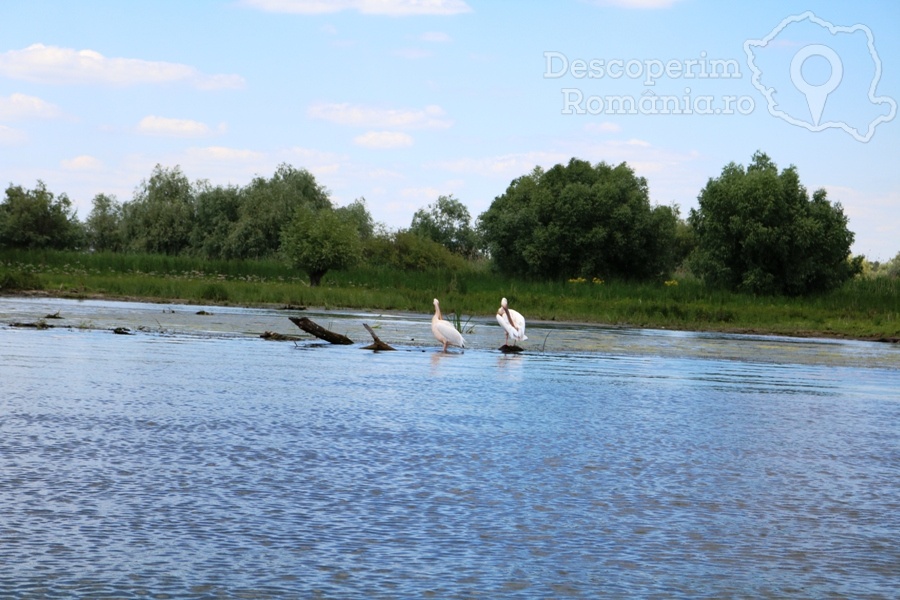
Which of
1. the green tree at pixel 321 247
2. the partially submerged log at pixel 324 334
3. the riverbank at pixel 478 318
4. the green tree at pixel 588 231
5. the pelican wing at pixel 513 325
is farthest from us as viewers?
the green tree at pixel 588 231

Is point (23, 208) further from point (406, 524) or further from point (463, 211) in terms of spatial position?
point (406, 524)

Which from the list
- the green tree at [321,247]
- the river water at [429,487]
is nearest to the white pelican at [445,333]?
the river water at [429,487]

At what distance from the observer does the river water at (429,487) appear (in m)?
5.18

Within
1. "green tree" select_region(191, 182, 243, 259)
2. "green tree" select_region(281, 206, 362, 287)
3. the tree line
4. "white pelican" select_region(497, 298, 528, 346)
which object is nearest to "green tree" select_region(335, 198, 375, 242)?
the tree line

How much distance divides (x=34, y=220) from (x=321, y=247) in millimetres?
36353

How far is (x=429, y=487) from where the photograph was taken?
23.8 feet

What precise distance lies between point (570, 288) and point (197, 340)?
3477 centimetres

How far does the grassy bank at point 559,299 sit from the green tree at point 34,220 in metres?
28.8

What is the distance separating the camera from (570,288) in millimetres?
55594

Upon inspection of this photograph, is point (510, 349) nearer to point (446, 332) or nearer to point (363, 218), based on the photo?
point (446, 332)

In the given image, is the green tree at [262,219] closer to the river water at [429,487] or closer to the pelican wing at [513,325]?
the pelican wing at [513,325]

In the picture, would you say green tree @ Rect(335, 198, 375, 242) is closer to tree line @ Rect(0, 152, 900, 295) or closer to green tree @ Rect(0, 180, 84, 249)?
tree line @ Rect(0, 152, 900, 295)

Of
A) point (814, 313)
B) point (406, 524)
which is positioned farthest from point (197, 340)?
point (814, 313)

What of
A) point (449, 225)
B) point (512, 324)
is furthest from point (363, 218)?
point (512, 324)
